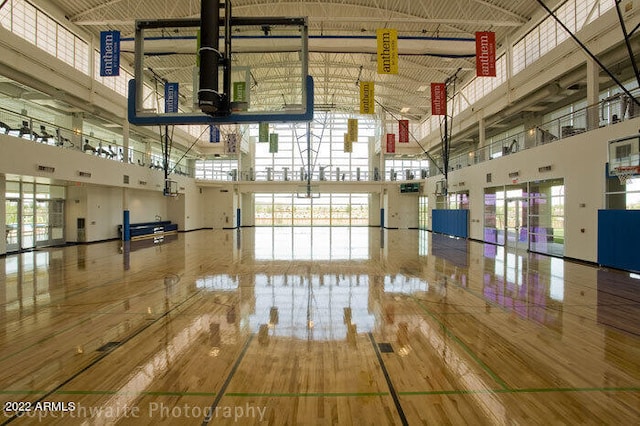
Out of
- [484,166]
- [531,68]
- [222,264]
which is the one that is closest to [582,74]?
[531,68]

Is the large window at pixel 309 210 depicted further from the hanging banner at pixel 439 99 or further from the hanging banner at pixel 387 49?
the hanging banner at pixel 387 49

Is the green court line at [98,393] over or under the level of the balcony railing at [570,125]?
under

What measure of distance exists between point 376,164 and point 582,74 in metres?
21.8

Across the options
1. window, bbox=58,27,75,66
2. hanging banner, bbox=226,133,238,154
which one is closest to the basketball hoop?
A: window, bbox=58,27,75,66

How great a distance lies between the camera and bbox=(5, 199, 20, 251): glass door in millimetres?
14077

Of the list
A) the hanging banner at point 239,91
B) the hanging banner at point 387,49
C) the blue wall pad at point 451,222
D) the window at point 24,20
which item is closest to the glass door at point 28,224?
the window at point 24,20

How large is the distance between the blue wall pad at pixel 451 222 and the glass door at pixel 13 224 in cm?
2225

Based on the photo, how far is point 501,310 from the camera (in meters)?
5.91

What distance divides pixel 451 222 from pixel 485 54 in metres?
12.2

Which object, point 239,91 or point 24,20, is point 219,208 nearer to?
point 24,20

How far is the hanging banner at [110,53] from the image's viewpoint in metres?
12.7

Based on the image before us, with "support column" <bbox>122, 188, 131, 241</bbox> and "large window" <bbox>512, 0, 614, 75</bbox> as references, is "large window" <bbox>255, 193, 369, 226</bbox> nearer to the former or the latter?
"support column" <bbox>122, 188, 131, 241</bbox>

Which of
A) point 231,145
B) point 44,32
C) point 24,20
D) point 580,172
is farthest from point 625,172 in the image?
point 231,145

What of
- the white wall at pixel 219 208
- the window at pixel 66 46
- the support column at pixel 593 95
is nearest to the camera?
the support column at pixel 593 95
